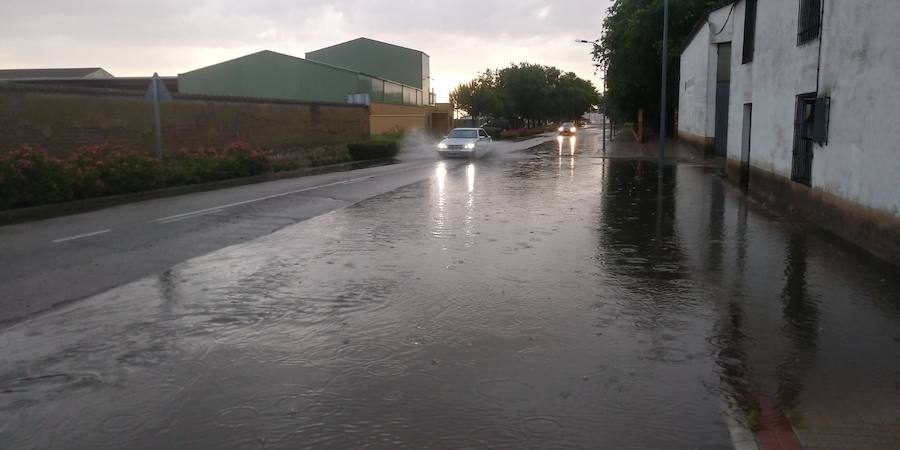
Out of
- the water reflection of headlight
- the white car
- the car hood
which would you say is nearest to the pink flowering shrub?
the water reflection of headlight

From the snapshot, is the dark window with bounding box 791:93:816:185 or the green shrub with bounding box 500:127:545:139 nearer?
the dark window with bounding box 791:93:816:185

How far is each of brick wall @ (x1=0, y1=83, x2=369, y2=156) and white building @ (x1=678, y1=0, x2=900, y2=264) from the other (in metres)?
17.3

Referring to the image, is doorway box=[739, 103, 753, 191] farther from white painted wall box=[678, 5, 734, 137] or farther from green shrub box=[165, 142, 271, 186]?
green shrub box=[165, 142, 271, 186]

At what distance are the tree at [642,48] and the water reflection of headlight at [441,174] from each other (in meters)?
17.7

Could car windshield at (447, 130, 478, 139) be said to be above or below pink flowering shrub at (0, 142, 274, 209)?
above

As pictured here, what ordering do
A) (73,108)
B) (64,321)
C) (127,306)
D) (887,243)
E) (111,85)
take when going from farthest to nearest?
(111,85) → (73,108) → (887,243) → (127,306) → (64,321)

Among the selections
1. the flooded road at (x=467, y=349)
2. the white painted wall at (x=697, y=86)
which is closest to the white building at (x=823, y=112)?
the flooded road at (x=467, y=349)

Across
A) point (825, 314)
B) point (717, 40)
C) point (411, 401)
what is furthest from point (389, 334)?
point (717, 40)

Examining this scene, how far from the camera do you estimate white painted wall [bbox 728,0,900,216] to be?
8.71 m

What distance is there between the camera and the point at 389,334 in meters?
6.08

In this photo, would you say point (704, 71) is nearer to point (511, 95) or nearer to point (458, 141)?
point (458, 141)

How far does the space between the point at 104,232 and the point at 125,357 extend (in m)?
7.11

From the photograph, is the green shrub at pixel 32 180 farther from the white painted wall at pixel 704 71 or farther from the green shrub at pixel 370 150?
the white painted wall at pixel 704 71

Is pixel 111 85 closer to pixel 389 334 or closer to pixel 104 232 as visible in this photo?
pixel 104 232
